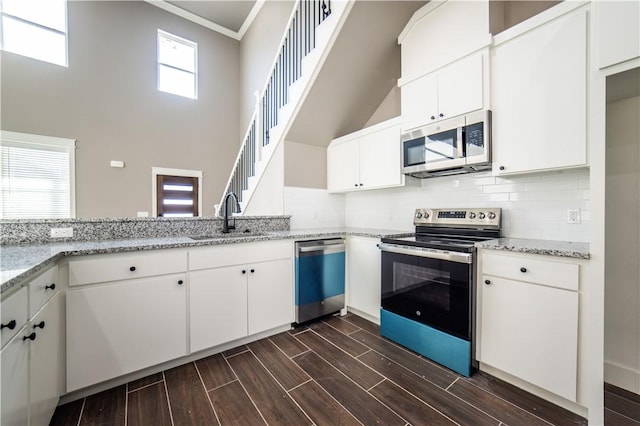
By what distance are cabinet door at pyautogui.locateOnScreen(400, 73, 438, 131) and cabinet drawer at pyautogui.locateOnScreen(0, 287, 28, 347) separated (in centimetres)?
277

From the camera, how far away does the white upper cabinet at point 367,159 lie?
2.76m

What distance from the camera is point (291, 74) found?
10.5 ft

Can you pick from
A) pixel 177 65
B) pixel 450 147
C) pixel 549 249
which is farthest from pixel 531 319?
pixel 177 65

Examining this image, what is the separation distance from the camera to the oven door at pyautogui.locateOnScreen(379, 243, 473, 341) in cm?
184

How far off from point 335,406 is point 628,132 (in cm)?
255

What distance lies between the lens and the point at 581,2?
1575 mm

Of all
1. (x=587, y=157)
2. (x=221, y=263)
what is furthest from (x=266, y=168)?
(x=587, y=157)

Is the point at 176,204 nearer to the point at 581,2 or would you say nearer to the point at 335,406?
the point at 335,406

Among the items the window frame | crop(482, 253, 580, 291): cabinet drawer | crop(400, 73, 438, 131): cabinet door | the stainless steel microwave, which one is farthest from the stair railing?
crop(482, 253, 580, 291): cabinet drawer

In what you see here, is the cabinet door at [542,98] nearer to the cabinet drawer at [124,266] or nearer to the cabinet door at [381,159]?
the cabinet door at [381,159]

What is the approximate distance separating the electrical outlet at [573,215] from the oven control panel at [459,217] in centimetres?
41

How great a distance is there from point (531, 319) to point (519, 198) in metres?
0.98

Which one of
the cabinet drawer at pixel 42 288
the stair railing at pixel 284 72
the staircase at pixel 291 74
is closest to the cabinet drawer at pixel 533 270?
the staircase at pixel 291 74

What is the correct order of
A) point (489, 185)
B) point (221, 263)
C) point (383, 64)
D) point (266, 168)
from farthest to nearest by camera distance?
point (266, 168), point (383, 64), point (489, 185), point (221, 263)
